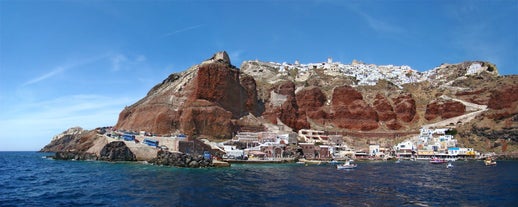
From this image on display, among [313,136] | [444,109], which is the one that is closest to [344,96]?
[313,136]

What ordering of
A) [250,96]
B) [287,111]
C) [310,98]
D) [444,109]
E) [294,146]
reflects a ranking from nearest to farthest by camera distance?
[294,146] → [250,96] → [287,111] → [444,109] → [310,98]

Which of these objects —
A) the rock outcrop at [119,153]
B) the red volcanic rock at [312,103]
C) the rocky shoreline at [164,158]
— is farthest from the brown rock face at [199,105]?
the red volcanic rock at [312,103]

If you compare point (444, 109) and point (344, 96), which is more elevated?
point (344, 96)

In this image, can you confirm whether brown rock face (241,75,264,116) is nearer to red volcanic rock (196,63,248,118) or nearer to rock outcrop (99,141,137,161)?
red volcanic rock (196,63,248,118)

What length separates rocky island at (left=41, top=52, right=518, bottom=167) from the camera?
89.2 meters

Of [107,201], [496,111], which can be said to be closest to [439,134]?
[496,111]

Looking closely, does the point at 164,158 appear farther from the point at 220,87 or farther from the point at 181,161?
the point at 220,87

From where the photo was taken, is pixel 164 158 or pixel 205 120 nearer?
pixel 164 158

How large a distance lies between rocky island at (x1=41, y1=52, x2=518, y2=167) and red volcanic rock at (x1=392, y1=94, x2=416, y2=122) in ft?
1.09

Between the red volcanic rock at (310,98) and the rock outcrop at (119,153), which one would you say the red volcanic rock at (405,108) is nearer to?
the red volcanic rock at (310,98)

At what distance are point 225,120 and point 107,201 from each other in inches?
2936

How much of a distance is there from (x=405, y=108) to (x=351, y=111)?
1916 centimetres

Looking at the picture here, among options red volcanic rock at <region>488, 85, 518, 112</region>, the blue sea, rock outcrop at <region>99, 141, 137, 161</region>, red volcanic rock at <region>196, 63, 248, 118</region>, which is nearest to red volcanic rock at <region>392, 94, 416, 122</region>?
red volcanic rock at <region>488, 85, 518, 112</region>

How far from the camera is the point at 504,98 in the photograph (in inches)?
4958
